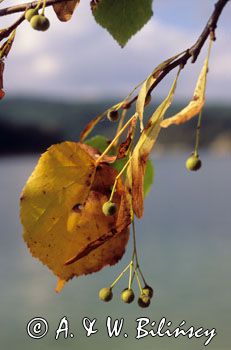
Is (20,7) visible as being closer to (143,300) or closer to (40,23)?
(40,23)

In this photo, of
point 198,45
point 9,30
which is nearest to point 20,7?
point 9,30

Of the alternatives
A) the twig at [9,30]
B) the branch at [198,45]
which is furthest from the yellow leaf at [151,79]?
the twig at [9,30]

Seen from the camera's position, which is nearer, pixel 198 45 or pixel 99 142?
pixel 198 45

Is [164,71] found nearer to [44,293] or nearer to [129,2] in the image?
[129,2]

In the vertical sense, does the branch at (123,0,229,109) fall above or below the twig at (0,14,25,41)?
below

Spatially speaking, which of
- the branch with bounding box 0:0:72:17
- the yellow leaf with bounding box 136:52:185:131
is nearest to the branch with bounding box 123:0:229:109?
the yellow leaf with bounding box 136:52:185:131

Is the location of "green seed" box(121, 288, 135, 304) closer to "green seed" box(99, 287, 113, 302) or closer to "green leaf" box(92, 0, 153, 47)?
"green seed" box(99, 287, 113, 302)

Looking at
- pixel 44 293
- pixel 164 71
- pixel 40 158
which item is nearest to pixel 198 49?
pixel 164 71
